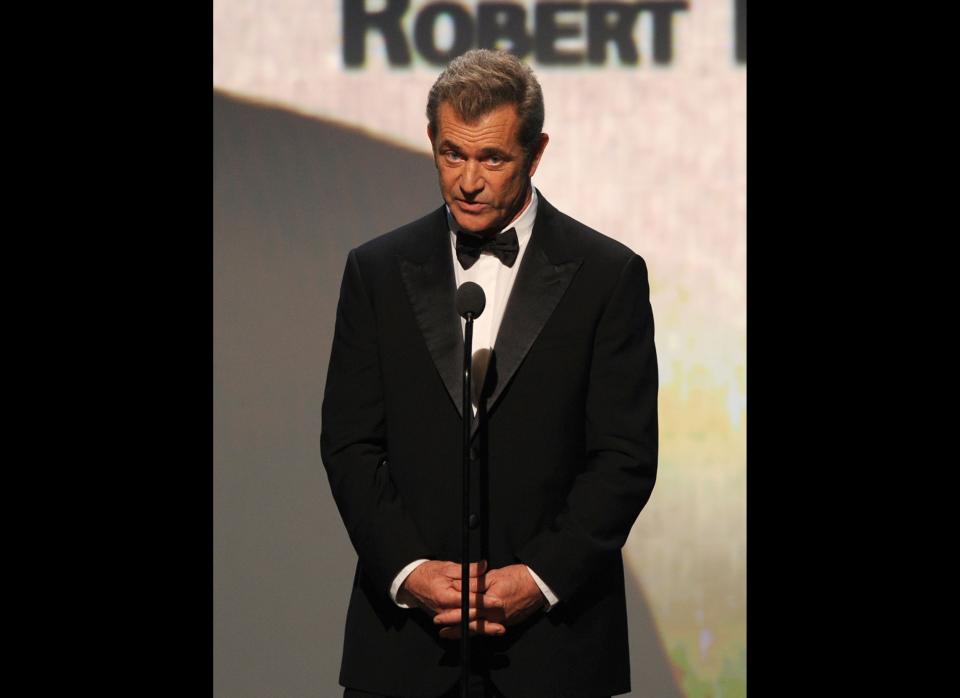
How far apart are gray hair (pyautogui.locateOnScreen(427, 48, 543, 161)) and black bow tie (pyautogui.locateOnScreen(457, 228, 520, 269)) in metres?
0.18

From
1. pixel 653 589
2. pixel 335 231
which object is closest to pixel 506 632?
pixel 653 589

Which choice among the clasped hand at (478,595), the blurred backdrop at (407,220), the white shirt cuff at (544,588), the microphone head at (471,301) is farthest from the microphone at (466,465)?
the blurred backdrop at (407,220)

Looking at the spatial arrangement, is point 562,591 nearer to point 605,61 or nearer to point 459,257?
point 459,257

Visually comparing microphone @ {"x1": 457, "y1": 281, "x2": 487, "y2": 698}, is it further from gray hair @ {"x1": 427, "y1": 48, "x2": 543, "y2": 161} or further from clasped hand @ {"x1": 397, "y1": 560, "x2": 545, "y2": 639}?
gray hair @ {"x1": 427, "y1": 48, "x2": 543, "y2": 161}

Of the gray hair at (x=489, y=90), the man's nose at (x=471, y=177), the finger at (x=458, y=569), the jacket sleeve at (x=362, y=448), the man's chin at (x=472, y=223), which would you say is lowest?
the finger at (x=458, y=569)

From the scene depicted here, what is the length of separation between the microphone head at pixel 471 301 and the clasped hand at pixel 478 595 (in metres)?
0.51

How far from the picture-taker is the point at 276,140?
4023mm

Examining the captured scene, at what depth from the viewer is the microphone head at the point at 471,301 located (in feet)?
8.21

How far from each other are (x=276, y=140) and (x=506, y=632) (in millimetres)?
1858

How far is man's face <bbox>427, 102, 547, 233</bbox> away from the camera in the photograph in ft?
8.87

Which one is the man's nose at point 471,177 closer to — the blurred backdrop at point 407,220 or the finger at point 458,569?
the finger at point 458,569

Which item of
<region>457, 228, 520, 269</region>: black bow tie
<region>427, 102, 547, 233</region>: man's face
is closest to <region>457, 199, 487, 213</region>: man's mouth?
<region>427, 102, 547, 233</region>: man's face

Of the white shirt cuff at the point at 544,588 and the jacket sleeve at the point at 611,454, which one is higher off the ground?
the jacket sleeve at the point at 611,454

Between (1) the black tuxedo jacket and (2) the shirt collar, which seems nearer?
(1) the black tuxedo jacket
